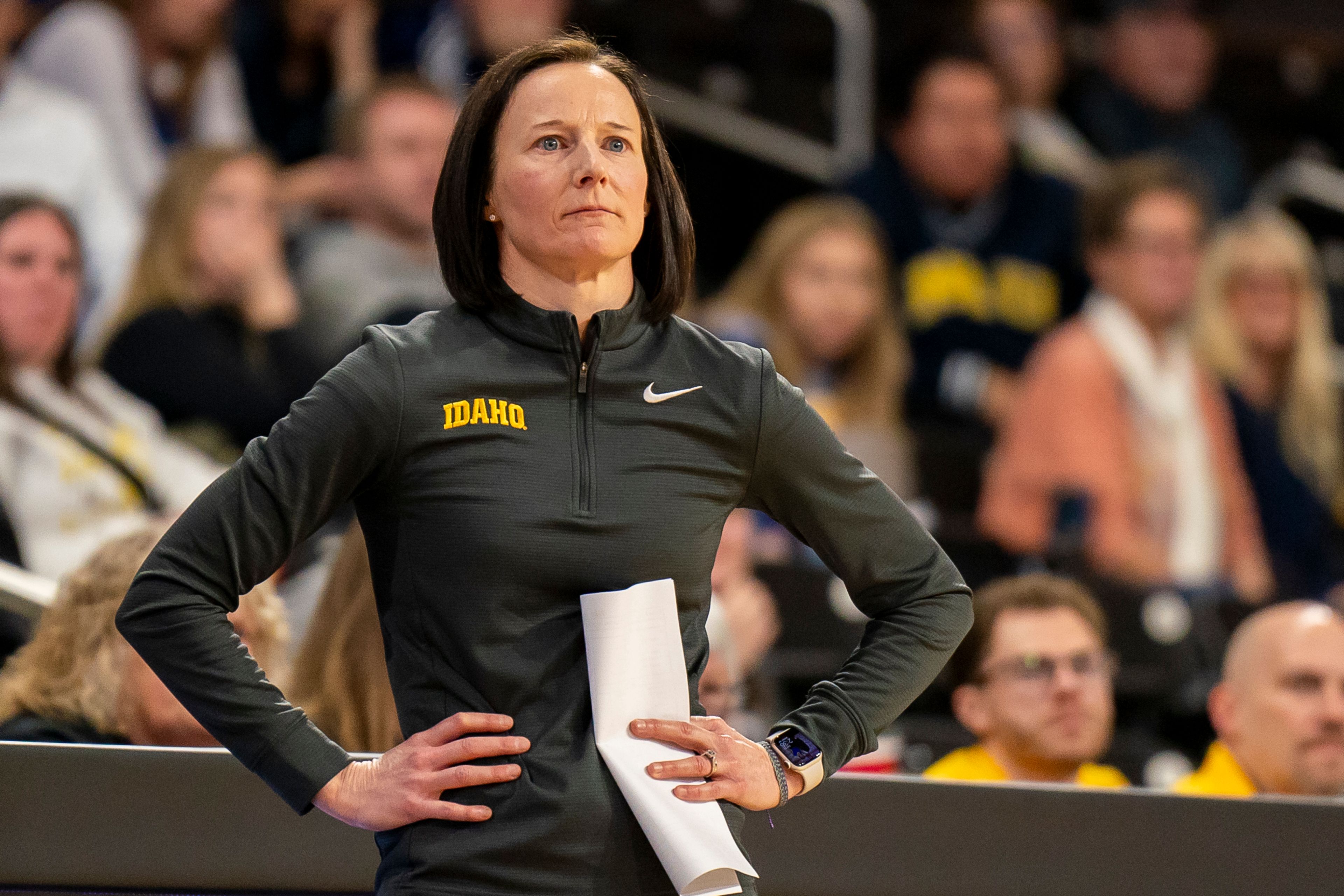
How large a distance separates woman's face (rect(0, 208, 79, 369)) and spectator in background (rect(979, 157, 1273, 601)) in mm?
2512

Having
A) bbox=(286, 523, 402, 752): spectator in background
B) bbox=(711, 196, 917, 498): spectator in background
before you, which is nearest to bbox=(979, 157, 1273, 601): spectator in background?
bbox=(711, 196, 917, 498): spectator in background

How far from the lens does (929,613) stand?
152cm

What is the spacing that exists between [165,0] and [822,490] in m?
3.93

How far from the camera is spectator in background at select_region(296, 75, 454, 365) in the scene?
4.54 meters

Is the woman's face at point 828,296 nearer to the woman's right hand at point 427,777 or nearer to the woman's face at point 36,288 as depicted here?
the woman's face at point 36,288

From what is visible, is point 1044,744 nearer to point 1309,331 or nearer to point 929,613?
point 929,613

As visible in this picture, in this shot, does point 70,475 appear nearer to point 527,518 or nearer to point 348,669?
point 348,669

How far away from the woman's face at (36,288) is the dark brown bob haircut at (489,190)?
2536 mm

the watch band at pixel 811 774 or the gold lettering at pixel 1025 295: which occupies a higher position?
the gold lettering at pixel 1025 295

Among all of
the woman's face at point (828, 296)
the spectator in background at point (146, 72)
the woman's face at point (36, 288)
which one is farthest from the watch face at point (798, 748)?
the spectator in background at point (146, 72)

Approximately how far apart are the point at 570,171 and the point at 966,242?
4369mm

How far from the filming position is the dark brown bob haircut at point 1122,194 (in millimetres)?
5395

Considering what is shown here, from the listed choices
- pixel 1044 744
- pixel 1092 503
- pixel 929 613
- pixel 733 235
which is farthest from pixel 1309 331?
pixel 929 613

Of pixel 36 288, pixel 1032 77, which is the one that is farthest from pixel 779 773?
pixel 1032 77
